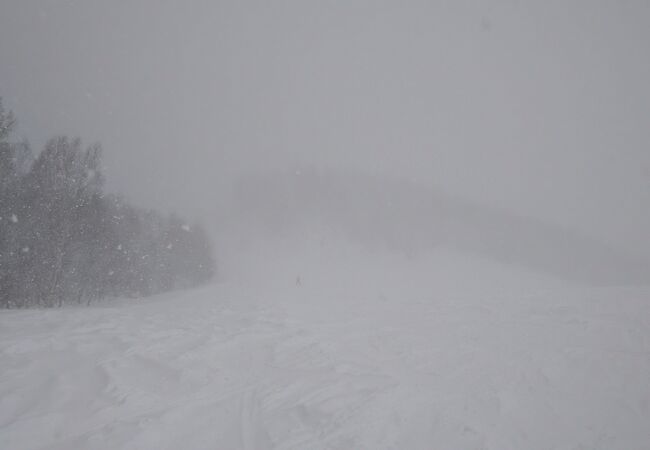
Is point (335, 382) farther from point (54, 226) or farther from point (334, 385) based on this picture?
point (54, 226)

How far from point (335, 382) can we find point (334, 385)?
0.54 feet

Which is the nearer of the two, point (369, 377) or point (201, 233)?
point (369, 377)

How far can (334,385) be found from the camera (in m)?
6.24

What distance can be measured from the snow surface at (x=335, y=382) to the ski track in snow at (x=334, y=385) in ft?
0.10

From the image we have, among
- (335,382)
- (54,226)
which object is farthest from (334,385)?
(54,226)

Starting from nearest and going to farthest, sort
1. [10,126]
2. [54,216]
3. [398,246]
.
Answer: [10,126], [54,216], [398,246]

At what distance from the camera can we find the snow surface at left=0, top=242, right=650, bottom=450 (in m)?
4.59

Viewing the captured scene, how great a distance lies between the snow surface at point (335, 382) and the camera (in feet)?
15.1

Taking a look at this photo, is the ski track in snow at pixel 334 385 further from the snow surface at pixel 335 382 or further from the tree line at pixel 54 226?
the tree line at pixel 54 226

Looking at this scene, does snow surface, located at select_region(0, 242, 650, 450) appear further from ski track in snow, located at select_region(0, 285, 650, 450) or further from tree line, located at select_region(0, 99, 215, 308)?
tree line, located at select_region(0, 99, 215, 308)

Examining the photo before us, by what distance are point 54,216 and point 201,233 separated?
29604 mm

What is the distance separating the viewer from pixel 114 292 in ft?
113

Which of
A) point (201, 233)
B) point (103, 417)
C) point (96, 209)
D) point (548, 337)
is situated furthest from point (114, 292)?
point (548, 337)

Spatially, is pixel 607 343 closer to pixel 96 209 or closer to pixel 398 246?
pixel 96 209
